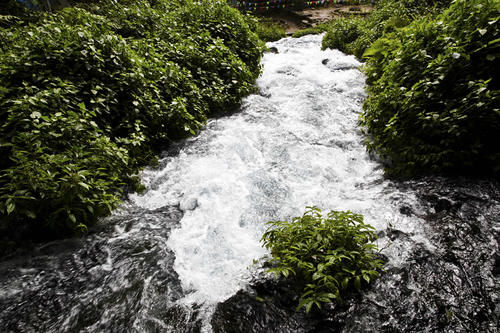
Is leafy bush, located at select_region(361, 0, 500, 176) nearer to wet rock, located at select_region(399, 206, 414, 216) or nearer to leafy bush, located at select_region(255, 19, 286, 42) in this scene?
wet rock, located at select_region(399, 206, 414, 216)

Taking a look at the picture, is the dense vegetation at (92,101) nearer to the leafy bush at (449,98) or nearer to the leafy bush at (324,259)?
the leafy bush at (324,259)

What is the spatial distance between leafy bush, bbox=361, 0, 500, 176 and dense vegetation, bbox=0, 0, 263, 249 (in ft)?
15.4

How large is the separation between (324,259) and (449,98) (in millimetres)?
3449

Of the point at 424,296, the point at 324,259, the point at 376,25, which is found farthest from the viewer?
the point at 376,25

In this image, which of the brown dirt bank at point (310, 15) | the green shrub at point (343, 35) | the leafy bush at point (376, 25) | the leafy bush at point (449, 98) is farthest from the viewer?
the brown dirt bank at point (310, 15)

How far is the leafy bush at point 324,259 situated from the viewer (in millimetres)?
2480

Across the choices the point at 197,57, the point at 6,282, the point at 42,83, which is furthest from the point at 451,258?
the point at 197,57

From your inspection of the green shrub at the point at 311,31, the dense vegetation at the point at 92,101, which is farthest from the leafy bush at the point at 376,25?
the dense vegetation at the point at 92,101

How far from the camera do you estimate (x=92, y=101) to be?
4457 millimetres

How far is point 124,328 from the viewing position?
98.0 inches

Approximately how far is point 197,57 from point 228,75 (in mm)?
1123

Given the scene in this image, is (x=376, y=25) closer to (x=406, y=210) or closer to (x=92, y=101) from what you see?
(x=406, y=210)

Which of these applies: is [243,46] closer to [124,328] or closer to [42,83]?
[42,83]

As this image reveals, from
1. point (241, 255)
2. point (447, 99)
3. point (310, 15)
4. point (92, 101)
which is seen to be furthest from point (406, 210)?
point (310, 15)
